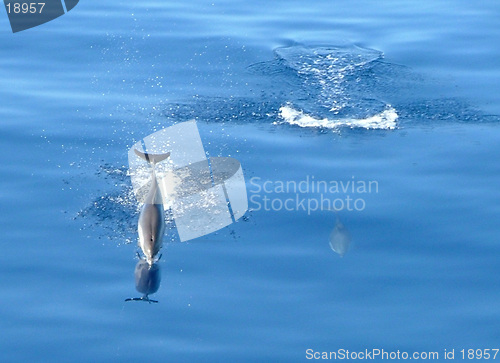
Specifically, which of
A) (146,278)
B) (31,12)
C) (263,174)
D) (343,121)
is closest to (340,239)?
(263,174)

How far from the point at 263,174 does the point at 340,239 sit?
369cm

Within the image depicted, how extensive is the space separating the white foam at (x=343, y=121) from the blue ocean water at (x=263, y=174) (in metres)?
0.08

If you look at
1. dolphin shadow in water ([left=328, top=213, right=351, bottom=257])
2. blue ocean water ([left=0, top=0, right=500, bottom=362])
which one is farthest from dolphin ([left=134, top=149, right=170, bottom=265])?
dolphin shadow in water ([left=328, top=213, right=351, bottom=257])

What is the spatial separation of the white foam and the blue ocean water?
0.27 feet

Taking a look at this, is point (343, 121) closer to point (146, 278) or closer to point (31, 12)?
point (146, 278)

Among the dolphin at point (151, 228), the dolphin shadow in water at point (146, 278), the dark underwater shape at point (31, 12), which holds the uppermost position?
the dark underwater shape at point (31, 12)

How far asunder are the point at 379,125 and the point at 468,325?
921 cm

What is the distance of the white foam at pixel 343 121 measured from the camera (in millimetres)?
25266

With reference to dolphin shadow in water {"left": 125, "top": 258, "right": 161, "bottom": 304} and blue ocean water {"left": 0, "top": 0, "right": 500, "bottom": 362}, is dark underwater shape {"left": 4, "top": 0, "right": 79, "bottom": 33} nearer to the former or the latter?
blue ocean water {"left": 0, "top": 0, "right": 500, "bottom": 362}

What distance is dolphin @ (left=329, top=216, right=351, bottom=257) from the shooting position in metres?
20.1

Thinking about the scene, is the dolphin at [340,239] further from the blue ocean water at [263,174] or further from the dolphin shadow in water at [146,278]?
the dolphin shadow in water at [146,278]

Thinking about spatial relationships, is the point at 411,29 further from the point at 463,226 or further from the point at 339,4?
the point at 463,226

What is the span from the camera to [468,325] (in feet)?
57.8

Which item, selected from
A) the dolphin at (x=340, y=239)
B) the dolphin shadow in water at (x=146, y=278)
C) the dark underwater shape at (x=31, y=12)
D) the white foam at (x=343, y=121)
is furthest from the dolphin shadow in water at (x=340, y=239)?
the dark underwater shape at (x=31, y=12)
